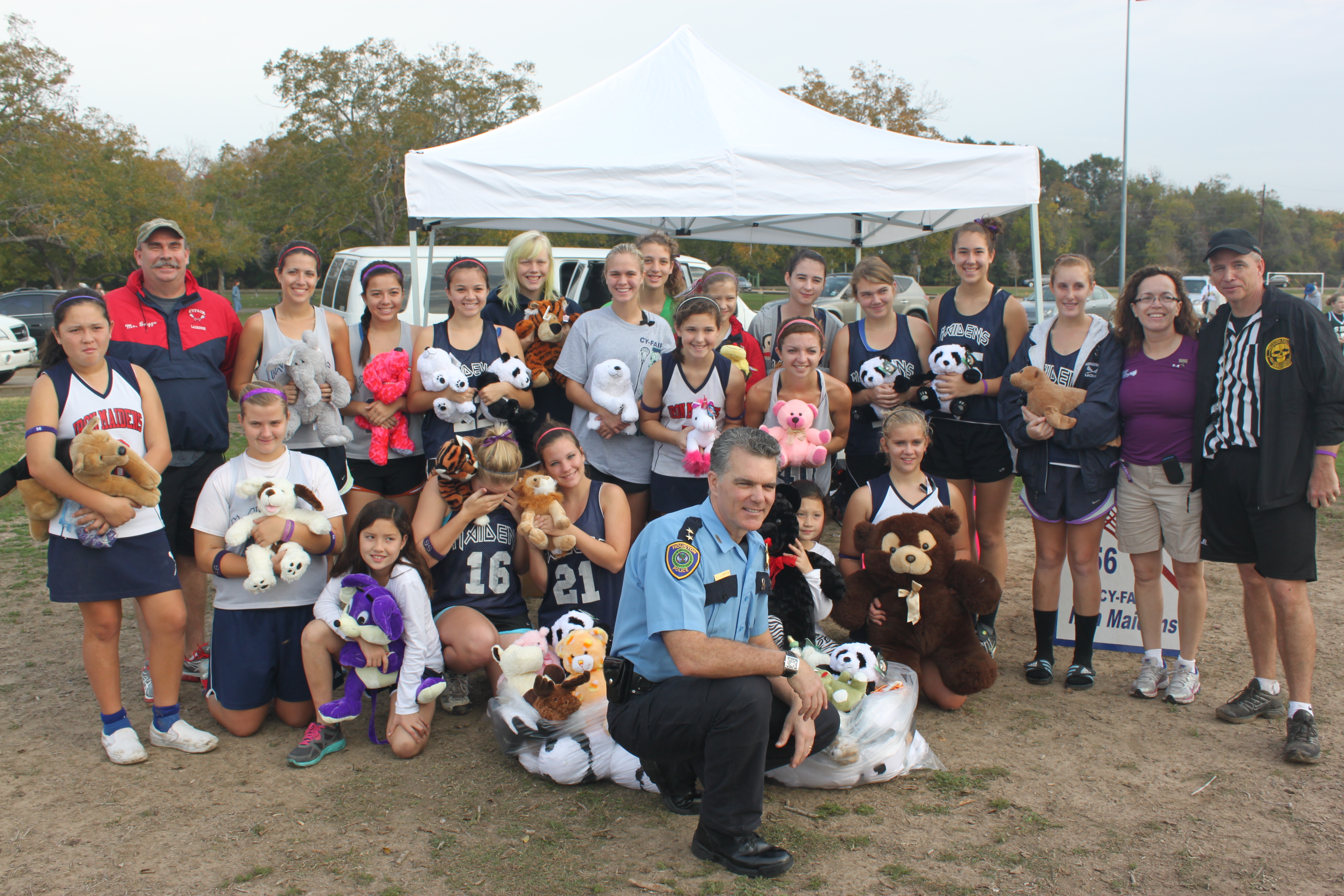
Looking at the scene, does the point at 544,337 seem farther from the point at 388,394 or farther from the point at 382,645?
the point at 382,645

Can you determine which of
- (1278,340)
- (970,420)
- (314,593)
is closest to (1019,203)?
(970,420)

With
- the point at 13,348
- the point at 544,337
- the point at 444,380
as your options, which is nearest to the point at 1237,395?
the point at 544,337

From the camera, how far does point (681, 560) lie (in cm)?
253

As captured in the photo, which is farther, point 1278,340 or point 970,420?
point 970,420

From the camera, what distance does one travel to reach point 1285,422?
3236mm

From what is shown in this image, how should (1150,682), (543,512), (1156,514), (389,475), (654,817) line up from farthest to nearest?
(389,475)
(1150,682)
(1156,514)
(543,512)
(654,817)

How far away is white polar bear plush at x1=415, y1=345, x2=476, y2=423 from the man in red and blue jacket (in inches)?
33.2

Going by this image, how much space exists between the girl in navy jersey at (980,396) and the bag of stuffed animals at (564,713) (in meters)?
1.88

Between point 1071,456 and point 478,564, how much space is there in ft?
8.51

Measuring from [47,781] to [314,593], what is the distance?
1.07m

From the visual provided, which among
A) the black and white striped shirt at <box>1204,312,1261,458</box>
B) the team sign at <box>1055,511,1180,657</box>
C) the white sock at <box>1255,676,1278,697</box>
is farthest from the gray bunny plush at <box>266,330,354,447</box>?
the white sock at <box>1255,676,1278,697</box>

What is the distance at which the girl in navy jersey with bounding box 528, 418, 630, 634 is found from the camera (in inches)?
140

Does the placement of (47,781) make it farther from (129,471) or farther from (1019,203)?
(1019,203)

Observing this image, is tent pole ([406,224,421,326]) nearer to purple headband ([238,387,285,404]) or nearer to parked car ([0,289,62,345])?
purple headband ([238,387,285,404])
